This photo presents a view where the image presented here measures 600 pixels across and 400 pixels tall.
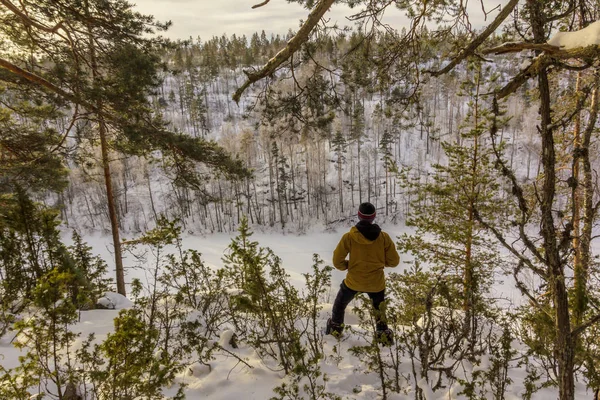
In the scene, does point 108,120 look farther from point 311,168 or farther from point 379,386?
point 311,168

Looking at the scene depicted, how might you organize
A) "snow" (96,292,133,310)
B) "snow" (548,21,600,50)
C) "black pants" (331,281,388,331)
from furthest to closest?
"snow" (96,292,133,310), "black pants" (331,281,388,331), "snow" (548,21,600,50)

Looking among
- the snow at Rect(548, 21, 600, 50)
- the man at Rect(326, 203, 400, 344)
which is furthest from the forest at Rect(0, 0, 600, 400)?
the man at Rect(326, 203, 400, 344)

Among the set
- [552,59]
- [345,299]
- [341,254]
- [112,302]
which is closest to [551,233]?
[552,59]

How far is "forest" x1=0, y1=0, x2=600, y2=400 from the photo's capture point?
166cm

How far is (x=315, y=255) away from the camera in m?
2.81

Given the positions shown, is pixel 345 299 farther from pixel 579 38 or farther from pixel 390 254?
pixel 579 38

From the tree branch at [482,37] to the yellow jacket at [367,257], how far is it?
1.75m

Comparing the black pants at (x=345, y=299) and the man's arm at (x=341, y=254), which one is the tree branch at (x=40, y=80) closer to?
the man's arm at (x=341, y=254)

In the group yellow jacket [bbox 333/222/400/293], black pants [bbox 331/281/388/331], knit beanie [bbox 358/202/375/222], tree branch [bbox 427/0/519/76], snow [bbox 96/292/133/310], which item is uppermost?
tree branch [bbox 427/0/519/76]

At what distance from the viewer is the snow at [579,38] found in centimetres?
126

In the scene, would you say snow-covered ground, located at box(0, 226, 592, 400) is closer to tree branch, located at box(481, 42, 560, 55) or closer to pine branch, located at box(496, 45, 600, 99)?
pine branch, located at box(496, 45, 600, 99)

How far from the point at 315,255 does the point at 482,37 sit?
1.98m

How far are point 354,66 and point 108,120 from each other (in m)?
4.38

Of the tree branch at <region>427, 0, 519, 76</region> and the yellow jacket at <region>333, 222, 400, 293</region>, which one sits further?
the yellow jacket at <region>333, 222, 400, 293</region>
